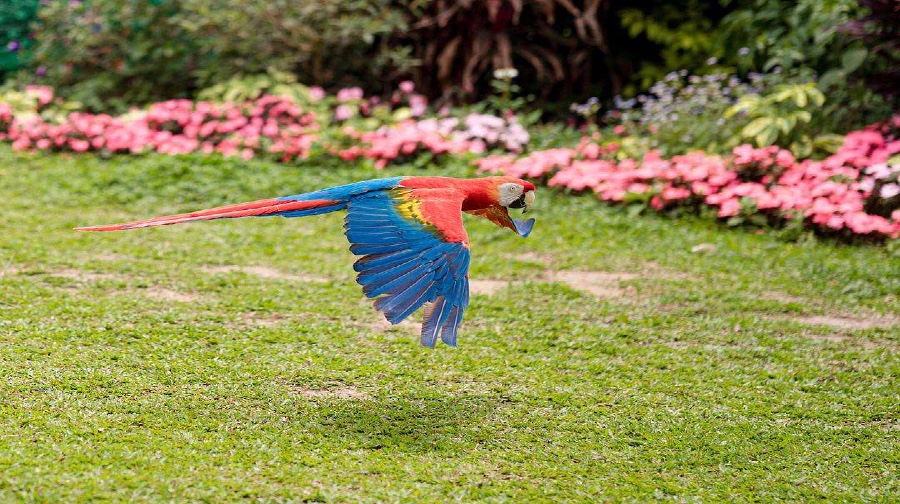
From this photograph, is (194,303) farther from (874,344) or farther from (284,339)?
(874,344)

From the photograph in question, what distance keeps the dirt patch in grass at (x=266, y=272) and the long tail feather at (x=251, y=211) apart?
1734mm

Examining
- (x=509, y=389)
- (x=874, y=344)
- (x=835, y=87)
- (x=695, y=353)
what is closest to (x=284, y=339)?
(x=509, y=389)

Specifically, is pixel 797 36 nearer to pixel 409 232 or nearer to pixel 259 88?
pixel 259 88

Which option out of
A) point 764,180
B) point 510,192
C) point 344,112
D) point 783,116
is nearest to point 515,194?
point 510,192

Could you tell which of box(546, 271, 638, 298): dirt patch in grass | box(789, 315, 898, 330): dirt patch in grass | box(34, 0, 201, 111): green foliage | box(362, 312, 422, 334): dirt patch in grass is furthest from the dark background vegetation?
box(362, 312, 422, 334): dirt patch in grass

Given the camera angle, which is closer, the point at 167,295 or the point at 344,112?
the point at 167,295

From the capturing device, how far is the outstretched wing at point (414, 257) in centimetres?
291

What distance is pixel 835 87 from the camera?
676 cm

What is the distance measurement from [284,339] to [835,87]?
4583 millimetres

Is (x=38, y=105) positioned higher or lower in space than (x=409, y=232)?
lower

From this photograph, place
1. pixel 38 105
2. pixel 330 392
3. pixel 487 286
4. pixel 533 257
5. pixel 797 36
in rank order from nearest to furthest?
pixel 330 392 → pixel 487 286 → pixel 533 257 → pixel 797 36 → pixel 38 105

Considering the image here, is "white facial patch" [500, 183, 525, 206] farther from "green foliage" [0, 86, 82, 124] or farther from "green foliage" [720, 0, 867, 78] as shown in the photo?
"green foliage" [0, 86, 82, 124]

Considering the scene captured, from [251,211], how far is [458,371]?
3.75 ft

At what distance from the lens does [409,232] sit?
305 centimetres
